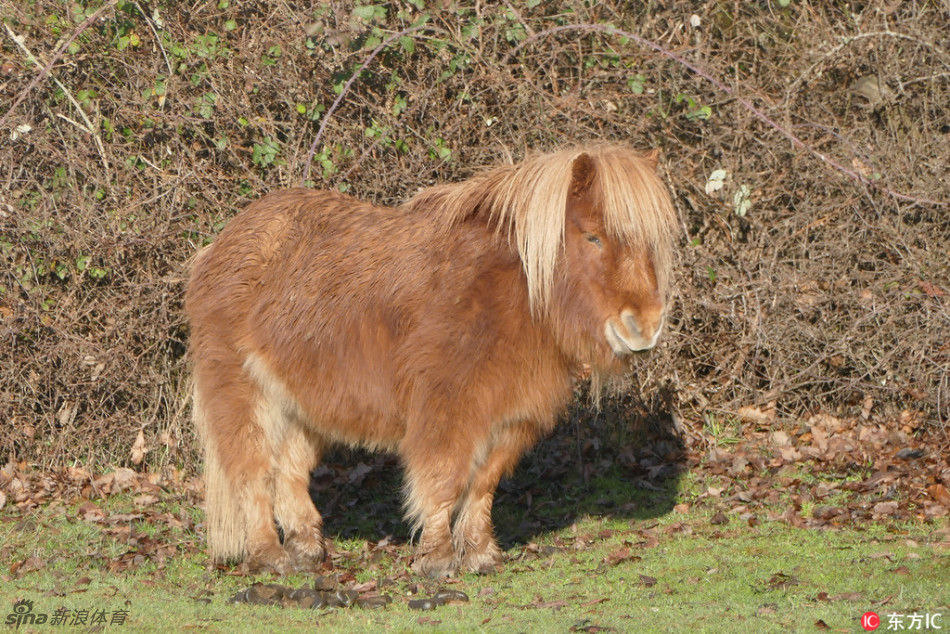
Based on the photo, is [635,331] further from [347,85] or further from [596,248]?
[347,85]

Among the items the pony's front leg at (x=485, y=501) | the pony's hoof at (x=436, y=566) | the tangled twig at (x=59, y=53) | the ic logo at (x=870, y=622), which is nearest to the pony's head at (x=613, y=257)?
the pony's front leg at (x=485, y=501)

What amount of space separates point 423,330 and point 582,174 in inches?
45.0

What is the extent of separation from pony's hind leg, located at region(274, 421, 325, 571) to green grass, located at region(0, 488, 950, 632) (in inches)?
7.8

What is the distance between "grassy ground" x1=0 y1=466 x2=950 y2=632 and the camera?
14.7 feet

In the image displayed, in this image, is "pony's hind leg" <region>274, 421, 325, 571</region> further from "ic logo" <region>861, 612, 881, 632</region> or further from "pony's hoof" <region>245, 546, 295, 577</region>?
"ic logo" <region>861, 612, 881, 632</region>

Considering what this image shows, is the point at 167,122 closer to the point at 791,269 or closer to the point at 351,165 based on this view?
the point at 351,165

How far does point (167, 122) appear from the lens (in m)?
7.60

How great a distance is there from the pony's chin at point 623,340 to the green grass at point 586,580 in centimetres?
118

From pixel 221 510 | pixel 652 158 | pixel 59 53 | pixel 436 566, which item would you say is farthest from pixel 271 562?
pixel 59 53

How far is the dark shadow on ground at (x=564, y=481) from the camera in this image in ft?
22.6

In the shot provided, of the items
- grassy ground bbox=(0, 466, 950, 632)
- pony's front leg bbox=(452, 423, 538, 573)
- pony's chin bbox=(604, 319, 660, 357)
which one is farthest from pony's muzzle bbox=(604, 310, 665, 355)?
grassy ground bbox=(0, 466, 950, 632)

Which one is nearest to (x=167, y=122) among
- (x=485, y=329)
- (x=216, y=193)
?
(x=216, y=193)

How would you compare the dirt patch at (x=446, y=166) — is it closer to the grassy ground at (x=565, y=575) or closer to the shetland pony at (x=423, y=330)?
the grassy ground at (x=565, y=575)

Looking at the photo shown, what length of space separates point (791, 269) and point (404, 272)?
376 centimetres
